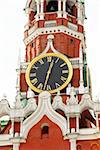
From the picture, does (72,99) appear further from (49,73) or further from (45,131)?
(49,73)

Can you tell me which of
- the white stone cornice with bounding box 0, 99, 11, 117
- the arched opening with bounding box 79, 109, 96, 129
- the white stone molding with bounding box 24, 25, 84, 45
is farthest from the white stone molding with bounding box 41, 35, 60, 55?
the white stone cornice with bounding box 0, 99, 11, 117

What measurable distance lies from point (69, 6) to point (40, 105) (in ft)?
26.9

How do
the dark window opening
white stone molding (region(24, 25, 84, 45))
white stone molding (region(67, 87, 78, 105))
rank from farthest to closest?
1. white stone molding (region(24, 25, 84, 45))
2. white stone molding (region(67, 87, 78, 105))
3. the dark window opening

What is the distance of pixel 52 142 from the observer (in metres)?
26.2

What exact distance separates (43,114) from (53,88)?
2.20 meters

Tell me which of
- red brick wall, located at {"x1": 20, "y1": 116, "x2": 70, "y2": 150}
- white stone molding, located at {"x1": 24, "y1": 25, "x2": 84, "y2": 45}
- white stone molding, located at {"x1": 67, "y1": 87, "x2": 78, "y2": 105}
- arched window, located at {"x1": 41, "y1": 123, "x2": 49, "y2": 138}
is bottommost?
red brick wall, located at {"x1": 20, "y1": 116, "x2": 70, "y2": 150}

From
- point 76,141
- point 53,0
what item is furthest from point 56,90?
point 53,0

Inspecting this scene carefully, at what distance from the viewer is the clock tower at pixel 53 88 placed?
26.3 metres

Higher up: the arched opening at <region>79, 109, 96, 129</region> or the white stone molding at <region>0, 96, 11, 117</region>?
the white stone molding at <region>0, 96, 11, 117</region>

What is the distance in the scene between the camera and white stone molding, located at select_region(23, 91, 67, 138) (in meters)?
26.6

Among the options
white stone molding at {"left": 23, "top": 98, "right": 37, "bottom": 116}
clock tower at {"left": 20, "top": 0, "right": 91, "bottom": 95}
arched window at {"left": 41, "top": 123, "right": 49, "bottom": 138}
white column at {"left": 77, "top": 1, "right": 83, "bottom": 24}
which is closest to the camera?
arched window at {"left": 41, "top": 123, "right": 49, "bottom": 138}

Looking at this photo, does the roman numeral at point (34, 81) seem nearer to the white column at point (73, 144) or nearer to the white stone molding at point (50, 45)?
the white stone molding at point (50, 45)

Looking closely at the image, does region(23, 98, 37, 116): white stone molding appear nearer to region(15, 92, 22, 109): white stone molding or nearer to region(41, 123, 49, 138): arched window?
region(15, 92, 22, 109): white stone molding

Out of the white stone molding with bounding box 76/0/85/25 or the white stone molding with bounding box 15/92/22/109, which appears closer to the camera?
the white stone molding with bounding box 15/92/22/109
